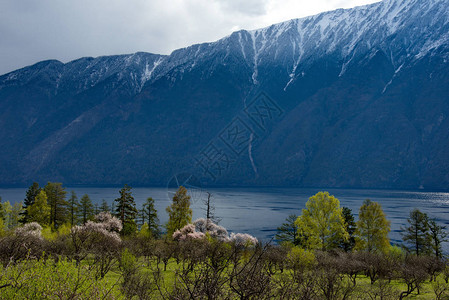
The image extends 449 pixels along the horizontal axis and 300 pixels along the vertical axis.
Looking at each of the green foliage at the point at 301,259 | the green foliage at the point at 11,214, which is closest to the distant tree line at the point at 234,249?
the green foliage at the point at 301,259

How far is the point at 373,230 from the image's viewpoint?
50.4m

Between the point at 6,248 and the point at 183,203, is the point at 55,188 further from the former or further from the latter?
the point at 6,248

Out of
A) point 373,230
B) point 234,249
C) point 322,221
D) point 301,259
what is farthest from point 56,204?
point 373,230

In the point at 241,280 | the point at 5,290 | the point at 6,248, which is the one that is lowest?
the point at 6,248

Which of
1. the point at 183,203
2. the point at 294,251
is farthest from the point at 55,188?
the point at 294,251

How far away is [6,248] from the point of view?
27156mm

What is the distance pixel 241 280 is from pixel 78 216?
3106 inches

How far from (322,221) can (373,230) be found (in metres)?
8.12

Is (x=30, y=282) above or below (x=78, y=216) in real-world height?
above

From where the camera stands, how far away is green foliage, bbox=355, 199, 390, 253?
49750 millimetres

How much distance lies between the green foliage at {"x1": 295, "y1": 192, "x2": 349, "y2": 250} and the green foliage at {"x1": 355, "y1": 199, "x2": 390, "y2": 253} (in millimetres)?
3237

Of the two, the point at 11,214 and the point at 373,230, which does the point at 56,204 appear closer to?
the point at 11,214

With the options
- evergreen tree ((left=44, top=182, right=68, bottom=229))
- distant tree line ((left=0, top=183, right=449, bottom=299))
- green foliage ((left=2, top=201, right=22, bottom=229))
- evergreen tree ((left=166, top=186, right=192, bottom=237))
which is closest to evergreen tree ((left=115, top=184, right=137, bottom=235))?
distant tree line ((left=0, top=183, right=449, bottom=299))

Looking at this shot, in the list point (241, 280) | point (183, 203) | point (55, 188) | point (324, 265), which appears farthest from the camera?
point (55, 188)
